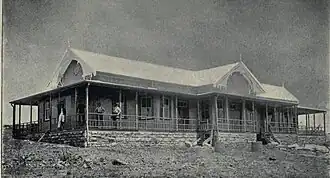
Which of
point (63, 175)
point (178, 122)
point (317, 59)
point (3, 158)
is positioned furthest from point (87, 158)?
point (317, 59)

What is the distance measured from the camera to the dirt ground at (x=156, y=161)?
3621 millimetres

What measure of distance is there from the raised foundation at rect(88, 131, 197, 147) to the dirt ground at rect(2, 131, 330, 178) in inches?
1.8

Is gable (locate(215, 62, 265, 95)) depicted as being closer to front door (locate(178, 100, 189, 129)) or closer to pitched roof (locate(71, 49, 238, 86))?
pitched roof (locate(71, 49, 238, 86))

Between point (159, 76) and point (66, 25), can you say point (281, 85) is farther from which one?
point (66, 25)

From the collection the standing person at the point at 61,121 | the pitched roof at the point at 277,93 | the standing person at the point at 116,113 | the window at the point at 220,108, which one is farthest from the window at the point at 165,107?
the pitched roof at the point at 277,93

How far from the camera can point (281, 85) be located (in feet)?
16.5

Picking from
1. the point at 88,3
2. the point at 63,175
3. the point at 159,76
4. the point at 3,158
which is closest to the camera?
the point at 3,158

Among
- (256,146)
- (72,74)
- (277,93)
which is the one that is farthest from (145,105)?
(277,93)

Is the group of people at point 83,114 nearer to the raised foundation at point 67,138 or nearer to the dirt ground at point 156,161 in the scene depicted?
the raised foundation at point 67,138

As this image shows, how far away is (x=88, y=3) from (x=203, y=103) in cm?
123

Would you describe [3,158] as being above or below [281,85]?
below

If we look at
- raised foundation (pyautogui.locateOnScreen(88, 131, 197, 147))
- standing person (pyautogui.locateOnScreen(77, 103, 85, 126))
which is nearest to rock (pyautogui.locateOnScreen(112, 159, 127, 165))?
raised foundation (pyautogui.locateOnScreen(88, 131, 197, 147))

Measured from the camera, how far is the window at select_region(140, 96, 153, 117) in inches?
167

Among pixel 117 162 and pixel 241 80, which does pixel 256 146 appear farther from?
pixel 117 162
